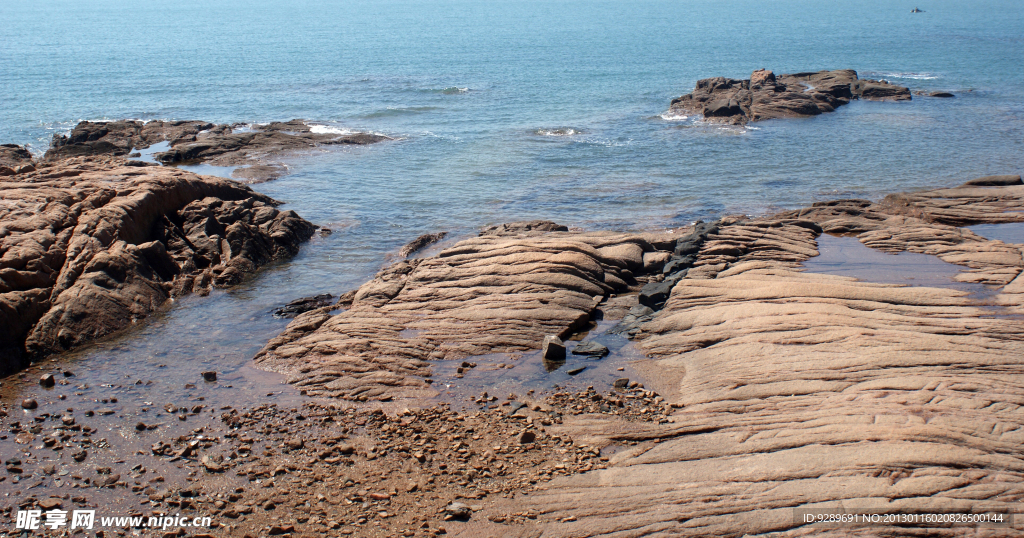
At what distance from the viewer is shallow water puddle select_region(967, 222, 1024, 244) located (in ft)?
71.0

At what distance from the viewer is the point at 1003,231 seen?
74.2 ft

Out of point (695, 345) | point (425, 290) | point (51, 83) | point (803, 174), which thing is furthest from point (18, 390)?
point (51, 83)

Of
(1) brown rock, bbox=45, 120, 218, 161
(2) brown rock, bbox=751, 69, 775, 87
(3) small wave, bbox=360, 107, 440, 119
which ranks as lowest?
(1) brown rock, bbox=45, 120, 218, 161

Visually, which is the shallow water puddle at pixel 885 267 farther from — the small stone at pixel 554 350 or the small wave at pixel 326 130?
the small wave at pixel 326 130

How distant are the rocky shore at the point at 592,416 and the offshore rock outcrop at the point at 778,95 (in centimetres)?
2957

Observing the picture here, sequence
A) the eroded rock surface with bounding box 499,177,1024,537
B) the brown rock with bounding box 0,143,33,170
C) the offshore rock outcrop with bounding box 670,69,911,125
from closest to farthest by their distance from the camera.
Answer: the eroded rock surface with bounding box 499,177,1024,537
the brown rock with bounding box 0,143,33,170
the offshore rock outcrop with bounding box 670,69,911,125

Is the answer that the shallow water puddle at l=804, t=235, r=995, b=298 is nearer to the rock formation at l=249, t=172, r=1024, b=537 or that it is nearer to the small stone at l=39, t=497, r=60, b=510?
the rock formation at l=249, t=172, r=1024, b=537

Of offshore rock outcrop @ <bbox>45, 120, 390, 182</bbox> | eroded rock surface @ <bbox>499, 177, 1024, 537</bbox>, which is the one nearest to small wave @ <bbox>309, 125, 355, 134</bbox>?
offshore rock outcrop @ <bbox>45, 120, 390, 182</bbox>

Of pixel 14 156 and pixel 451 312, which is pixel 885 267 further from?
pixel 14 156

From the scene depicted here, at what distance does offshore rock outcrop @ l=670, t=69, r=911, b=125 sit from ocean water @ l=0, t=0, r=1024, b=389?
1.70 m

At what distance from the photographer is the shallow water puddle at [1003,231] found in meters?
21.7

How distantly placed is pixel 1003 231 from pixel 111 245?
27852mm

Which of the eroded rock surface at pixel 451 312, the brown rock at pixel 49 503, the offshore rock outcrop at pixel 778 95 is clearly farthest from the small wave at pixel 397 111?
the brown rock at pixel 49 503

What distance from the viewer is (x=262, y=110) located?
51.8 m
